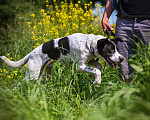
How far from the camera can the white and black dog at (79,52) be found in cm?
312

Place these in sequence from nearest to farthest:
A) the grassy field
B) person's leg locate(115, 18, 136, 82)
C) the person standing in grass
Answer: the grassy field → the person standing in grass → person's leg locate(115, 18, 136, 82)

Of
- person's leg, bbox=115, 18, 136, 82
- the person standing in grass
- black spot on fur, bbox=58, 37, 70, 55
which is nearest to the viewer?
the person standing in grass

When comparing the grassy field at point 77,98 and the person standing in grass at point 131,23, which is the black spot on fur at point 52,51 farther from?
the person standing in grass at point 131,23

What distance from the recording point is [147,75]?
2111 mm

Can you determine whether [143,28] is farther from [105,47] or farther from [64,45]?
[64,45]

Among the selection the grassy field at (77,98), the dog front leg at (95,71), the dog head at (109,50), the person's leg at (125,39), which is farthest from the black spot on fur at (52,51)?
the person's leg at (125,39)

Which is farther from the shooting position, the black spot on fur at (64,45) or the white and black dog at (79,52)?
the black spot on fur at (64,45)

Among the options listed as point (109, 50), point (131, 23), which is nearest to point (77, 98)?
point (109, 50)

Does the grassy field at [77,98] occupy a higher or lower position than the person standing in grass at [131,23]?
lower

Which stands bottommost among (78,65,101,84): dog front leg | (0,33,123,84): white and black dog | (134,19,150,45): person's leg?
(78,65,101,84): dog front leg

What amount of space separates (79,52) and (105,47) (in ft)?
1.29

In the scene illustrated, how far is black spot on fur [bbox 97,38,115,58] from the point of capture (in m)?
3.10

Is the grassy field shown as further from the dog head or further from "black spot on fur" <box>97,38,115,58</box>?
"black spot on fur" <box>97,38,115,58</box>

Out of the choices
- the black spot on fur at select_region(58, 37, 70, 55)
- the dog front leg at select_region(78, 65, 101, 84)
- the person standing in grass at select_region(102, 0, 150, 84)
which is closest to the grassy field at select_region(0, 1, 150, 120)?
the dog front leg at select_region(78, 65, 101, 84)
